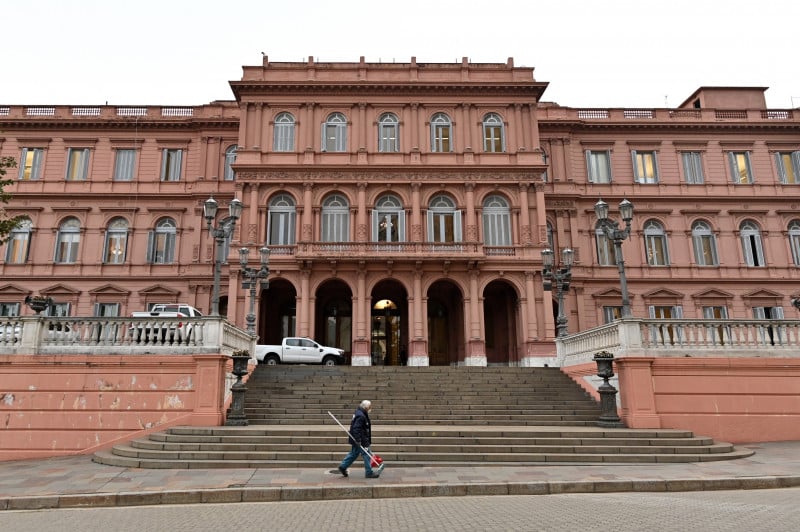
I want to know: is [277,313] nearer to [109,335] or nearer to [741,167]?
[109,335]

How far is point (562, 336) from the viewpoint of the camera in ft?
70.7

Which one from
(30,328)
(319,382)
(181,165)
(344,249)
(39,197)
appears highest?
(181,165)

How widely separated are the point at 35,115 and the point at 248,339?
2427 cm

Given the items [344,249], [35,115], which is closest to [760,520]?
[344,249]

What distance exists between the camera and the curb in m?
9.18

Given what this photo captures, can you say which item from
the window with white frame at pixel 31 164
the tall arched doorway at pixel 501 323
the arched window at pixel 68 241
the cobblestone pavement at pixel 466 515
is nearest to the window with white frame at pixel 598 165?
the tall arched doorway at pixel 501 323

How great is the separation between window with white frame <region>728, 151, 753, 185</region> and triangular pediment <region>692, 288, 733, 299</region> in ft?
23.1

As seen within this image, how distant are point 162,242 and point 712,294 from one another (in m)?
32.1

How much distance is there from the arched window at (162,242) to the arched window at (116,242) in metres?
1.43

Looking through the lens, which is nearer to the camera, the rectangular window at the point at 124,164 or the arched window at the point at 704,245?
the arched window at the point at 704,245

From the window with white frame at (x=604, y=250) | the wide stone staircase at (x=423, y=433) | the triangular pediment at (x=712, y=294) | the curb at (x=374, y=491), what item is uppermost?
the window with white frame at (x=604, y=250)

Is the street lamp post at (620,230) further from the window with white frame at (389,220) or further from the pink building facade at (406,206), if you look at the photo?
the window with white frame at (389,220)

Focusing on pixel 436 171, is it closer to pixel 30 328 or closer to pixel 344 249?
pixel 344 249

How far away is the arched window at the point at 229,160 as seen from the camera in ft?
108
